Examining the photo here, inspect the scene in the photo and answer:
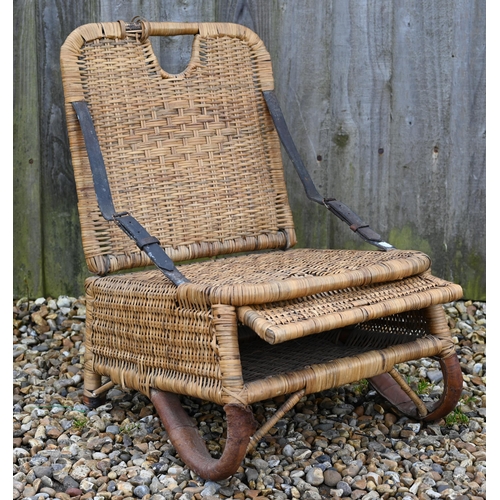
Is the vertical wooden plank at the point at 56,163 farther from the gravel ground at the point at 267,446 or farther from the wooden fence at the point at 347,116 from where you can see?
the gravel ground at the point at 267,446

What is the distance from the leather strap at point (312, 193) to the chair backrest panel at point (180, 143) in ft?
0.16

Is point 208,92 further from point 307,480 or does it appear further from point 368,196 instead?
point 307,480

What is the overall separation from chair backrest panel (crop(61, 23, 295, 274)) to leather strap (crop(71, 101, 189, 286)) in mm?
74

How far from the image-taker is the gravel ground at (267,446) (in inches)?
78.4

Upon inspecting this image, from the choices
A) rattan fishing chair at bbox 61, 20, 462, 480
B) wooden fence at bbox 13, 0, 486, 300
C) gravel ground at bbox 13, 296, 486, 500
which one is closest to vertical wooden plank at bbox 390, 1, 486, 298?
wooden fence at bbox 13, 0, 486, 300

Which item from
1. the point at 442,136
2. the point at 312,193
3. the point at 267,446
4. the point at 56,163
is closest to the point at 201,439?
the point at 267,446

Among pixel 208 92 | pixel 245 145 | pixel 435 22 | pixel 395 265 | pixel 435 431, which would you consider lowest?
pixel 435 431

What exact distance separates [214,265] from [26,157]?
112 cm

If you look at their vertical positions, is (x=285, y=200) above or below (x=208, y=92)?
below

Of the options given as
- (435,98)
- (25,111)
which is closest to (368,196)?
(435,98)

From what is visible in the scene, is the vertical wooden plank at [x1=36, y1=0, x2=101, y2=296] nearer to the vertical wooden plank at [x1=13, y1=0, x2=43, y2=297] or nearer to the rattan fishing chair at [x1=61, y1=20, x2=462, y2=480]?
the vertical wooden plank at [x1=13, y1=0, x2=43, y2=297]

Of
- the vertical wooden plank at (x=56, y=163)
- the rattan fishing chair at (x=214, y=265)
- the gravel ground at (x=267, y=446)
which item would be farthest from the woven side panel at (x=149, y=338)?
the vertical wooden plank at (x=56, y=163)

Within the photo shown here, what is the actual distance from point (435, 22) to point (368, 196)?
0.70 meters

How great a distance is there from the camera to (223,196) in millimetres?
2752
